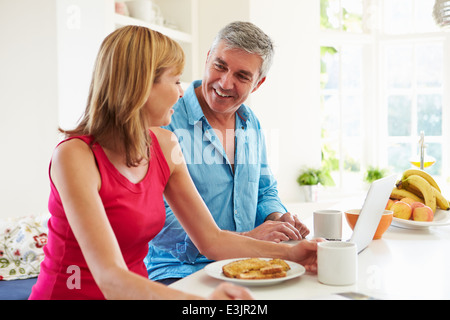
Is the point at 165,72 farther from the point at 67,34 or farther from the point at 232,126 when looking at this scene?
the point at 67,34

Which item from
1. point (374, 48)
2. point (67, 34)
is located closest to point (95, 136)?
point (67, 34)

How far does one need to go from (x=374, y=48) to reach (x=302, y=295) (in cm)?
458

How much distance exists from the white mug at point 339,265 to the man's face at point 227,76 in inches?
38.3

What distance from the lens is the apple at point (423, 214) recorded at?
6.28ft

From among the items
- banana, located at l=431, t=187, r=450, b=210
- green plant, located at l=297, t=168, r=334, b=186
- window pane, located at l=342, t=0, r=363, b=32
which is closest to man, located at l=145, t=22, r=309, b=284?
banana, located at l=431, t=187, r=450, b=210

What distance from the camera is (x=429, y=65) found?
5109 millimetres

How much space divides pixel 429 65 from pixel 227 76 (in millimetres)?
3796

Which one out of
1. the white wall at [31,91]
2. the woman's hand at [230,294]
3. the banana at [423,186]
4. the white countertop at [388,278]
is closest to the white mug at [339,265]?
the white countertop at [388,278]

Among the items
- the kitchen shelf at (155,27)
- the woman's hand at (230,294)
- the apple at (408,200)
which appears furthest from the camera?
the kitchen shelf at (155,27)

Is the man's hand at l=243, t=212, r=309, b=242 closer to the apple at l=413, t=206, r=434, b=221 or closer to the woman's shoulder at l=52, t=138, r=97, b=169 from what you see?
the apple at l=413, t=206, r=434, b=221

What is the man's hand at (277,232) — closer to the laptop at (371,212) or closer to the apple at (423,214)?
the laptop at (371,212)

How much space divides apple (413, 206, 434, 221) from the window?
321cm

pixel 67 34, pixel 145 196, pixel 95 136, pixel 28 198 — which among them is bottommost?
pixel 28 198

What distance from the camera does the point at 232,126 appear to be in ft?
7.05
